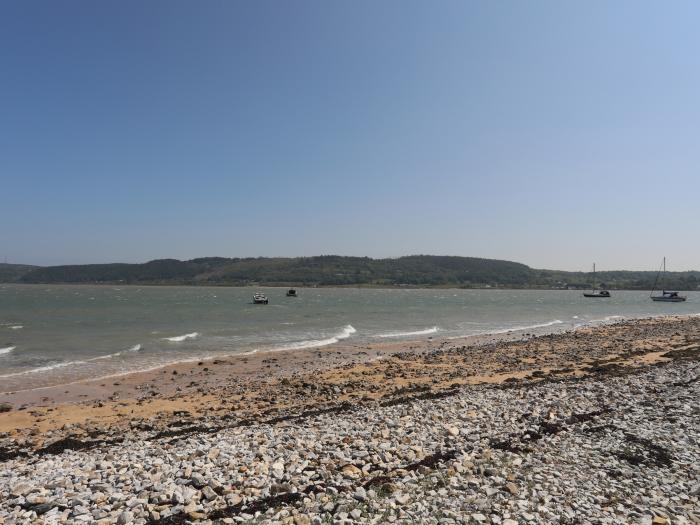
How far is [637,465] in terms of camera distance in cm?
888

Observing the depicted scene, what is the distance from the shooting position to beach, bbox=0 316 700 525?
7309 millimetres

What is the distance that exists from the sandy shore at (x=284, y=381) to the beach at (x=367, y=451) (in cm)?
16

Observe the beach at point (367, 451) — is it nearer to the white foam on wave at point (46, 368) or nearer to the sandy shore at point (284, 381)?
the sandy shore at point (284, 381)

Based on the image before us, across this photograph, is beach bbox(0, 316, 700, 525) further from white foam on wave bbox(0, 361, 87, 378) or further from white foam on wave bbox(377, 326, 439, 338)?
white foam on wave bbox(377, 326, 439, 338)

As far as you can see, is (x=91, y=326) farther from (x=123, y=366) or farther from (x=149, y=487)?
(x=149, y=487)

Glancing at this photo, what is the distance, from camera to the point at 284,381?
21141 mm

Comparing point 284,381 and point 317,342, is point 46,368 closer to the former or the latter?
point 284,381

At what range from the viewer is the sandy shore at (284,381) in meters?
15.6

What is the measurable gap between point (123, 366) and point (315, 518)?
23.8m

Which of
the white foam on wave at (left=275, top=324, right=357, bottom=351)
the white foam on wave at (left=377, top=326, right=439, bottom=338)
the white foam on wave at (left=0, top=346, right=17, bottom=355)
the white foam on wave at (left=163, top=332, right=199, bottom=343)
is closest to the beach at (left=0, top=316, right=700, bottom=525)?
the white foam on wave at (left=275, top=324, right=357, bottom=351)

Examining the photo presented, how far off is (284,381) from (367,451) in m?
→ 12.1

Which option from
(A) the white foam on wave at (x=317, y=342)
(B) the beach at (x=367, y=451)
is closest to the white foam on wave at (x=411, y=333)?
(A) the white foam on wave at (x=317, y=342)

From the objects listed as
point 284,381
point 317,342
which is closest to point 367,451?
point 284,381

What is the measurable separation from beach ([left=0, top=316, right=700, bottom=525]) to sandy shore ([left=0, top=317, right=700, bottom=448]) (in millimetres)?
164
